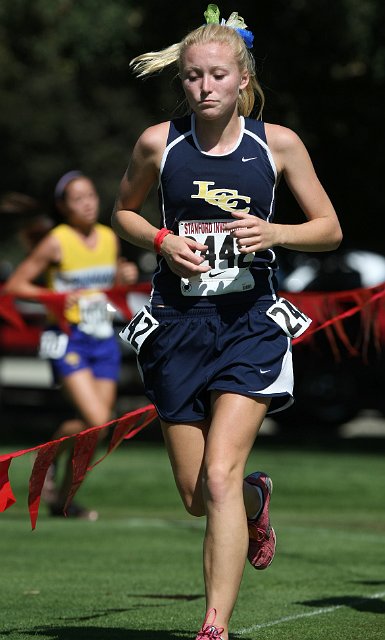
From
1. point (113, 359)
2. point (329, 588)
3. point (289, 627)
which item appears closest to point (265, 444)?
point (113, 359)

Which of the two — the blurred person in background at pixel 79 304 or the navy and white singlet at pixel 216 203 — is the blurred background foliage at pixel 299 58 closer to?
the blurred person in background at pixel 79 304

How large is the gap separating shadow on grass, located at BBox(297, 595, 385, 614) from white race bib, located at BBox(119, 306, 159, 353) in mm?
1754

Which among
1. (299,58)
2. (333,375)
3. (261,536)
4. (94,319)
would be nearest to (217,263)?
(261,536)

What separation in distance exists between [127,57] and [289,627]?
1183cm

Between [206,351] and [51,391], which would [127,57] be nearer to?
[51,391]

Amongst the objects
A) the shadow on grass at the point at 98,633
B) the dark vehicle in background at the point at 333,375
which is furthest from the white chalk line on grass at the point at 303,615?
the dark vehicle in background at the point at 333,375

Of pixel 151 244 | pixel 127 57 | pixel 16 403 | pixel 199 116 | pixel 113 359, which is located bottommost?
pixel 16 403

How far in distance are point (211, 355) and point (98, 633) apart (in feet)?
4.23

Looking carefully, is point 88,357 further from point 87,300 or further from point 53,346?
point 87,300

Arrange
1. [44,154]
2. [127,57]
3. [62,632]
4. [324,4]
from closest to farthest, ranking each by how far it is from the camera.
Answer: [62,632] < [324,4] < [127,57] < [44,154]

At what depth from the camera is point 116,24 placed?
15.7 metres

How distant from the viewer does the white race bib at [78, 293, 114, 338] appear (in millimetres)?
10242

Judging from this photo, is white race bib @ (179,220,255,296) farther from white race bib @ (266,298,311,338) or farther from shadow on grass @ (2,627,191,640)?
shadow on grass @ (2,627,191,640)

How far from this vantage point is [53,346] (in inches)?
396
